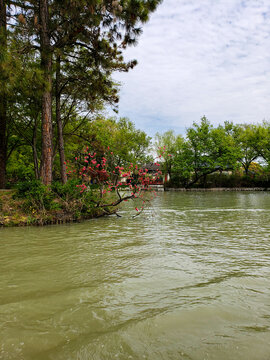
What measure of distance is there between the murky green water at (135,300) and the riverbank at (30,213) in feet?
11.3

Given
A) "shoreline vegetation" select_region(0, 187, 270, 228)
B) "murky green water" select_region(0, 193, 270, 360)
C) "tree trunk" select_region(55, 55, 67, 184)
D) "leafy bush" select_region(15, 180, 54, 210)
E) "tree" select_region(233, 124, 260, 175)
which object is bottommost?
"murky green water" select_region(0, 193, 270, 360)

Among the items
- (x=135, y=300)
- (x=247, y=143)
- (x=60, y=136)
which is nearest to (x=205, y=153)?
(x=247, y=143)

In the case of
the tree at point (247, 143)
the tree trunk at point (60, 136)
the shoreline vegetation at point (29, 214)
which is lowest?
the shoreline vegetation at point (29, 214)

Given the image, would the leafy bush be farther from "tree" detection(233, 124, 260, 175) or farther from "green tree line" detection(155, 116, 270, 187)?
"tree" detection(233, 124, 260, 175)

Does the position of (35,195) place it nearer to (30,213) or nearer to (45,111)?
(30,213)

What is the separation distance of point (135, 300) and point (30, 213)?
8680 millimetres

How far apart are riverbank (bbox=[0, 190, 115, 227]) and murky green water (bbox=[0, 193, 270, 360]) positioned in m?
3.45

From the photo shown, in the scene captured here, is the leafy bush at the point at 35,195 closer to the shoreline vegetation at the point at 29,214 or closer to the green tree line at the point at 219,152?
the shoreline vegetation at the point at 29,214

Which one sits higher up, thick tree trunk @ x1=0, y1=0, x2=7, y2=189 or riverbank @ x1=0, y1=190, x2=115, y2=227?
thick tree trunk @ x1=0, y1=0, x2=7, y2=189

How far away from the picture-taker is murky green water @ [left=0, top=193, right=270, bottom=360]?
8.79ft

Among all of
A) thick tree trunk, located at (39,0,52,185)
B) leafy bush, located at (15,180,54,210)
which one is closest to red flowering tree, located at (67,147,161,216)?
thick tree trunk, located at (39,0,52,185)

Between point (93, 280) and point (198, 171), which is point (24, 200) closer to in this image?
point (93, 280)

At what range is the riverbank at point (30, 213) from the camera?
10.9 m

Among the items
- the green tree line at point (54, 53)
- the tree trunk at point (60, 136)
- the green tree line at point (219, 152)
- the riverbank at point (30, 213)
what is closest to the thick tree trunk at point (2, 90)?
the green tree line at point (54, 53)
